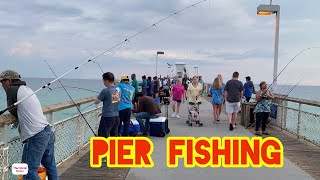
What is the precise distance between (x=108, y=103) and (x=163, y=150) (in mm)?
1868

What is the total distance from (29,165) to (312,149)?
648 cm

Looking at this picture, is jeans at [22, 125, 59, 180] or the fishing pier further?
the fishing pier

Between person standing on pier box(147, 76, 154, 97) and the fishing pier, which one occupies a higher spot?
person standing on pier box(147, 76, 154, 97)

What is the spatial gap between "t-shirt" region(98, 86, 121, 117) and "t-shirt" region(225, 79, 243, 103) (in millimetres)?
4827

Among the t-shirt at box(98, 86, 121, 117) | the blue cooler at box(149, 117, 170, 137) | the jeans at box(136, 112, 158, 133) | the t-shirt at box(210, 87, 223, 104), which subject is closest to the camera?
the t-shirt at box(98, 86, 121, 117)

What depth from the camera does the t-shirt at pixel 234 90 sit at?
10461mm

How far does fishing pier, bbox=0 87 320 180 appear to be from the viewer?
555 centimetres

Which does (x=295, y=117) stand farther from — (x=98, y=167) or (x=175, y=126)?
(x=98, y=167)

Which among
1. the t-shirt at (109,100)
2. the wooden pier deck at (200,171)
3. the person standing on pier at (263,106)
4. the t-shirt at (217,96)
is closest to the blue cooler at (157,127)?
the wooden pier deck at (200,171)

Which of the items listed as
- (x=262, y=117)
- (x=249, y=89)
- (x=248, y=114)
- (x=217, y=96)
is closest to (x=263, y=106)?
(x=262, y=117)

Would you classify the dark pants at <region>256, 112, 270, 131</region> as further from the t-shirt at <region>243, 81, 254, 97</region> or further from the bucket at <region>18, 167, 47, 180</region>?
the bucket at <region>18, 167, 47, 180</region>

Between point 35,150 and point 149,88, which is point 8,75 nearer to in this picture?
point 35,150

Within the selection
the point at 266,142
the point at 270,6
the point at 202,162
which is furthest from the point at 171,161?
the point at 270,6

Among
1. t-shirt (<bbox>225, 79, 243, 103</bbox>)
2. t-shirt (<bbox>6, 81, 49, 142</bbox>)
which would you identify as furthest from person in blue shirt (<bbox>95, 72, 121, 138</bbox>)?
t-shirt (<bbox>225, 79, 243, 103</bbox>)
